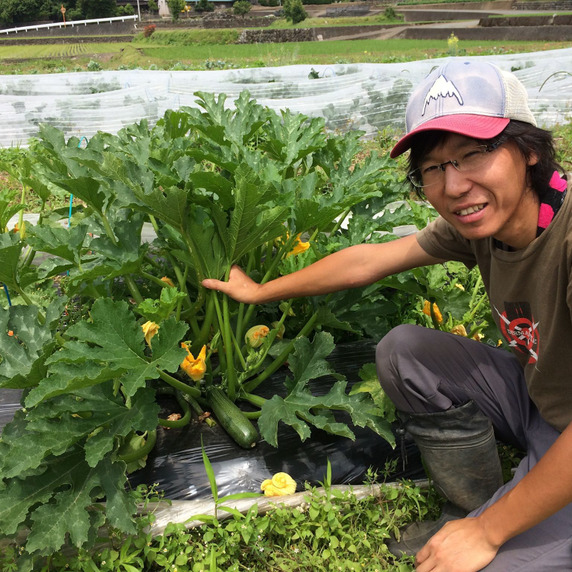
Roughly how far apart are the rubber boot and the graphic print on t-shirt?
0.83ft

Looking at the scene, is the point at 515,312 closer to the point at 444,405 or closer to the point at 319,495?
the point at 444,405

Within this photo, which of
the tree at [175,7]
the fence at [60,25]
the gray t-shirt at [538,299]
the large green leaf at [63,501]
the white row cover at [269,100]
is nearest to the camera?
the gray t-shirt at [538,299]

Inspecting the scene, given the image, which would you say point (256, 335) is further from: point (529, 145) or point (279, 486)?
point (529, 145)

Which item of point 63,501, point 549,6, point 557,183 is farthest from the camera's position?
point 549,6

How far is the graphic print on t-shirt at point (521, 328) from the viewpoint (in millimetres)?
1731

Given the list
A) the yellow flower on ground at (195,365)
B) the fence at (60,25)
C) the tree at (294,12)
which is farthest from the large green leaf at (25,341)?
the fence at (60,25)

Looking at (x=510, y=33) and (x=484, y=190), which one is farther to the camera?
(x=510, y=33)

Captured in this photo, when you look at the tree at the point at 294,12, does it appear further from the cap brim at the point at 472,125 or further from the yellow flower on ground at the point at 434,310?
the cap brim at the point at 472,125

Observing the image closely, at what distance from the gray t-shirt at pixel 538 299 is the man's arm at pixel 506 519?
0.30m

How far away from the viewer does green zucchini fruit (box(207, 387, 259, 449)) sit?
2.15 meters

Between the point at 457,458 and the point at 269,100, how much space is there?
5.45 m

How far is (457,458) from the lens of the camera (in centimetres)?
191

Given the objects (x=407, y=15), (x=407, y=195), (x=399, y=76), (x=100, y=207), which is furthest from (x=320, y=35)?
(x=100, y=207)

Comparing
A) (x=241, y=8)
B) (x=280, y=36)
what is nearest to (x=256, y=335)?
(x=280, y=36)
